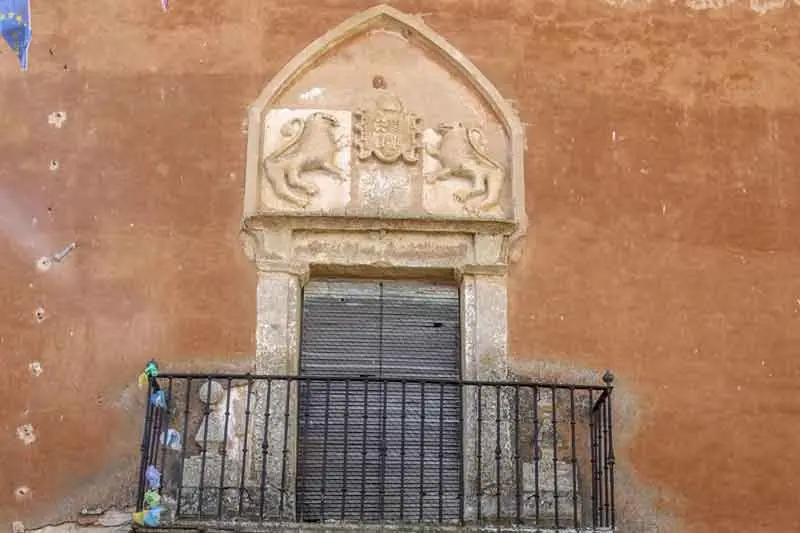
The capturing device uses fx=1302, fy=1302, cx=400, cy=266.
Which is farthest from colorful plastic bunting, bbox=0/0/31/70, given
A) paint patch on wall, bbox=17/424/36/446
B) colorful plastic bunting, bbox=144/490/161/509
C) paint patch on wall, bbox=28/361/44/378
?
colorful plastic bunting, bbox=144/490/161/509

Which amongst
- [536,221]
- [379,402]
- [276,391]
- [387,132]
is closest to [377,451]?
[379,402]

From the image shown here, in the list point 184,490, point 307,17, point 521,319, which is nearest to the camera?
point 184,490

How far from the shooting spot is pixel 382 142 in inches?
292

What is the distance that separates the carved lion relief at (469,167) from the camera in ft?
24.1

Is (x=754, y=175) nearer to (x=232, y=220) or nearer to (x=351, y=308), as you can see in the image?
(x=351, y=308)

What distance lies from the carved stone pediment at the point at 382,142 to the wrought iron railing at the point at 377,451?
85cm

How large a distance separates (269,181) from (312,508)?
1.83m

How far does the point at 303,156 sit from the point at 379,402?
4.76 feet

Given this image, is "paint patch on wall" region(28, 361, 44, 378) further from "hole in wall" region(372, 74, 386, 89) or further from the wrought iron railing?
"hole in wall" region(372, 74, 386, 89)

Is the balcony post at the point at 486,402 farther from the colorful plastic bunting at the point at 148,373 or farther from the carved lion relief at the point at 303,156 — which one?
the colorful plastic bunting at the point at 148,373

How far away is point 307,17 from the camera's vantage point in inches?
300

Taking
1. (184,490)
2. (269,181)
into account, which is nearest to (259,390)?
(184,490)

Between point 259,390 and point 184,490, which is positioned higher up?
point 259,390

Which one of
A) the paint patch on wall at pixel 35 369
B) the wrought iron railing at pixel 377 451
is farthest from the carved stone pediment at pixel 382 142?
the paint patch on wall at pixel 35 369
